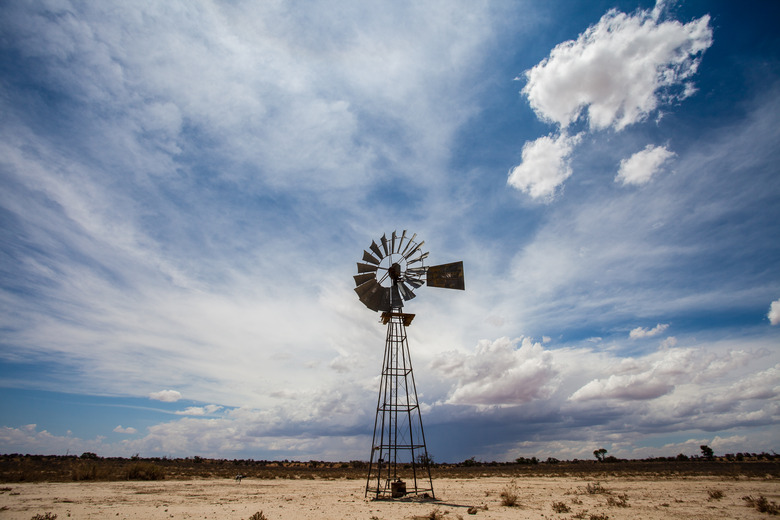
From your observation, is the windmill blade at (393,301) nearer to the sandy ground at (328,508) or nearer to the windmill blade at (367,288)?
the windmill blade at (367,288)

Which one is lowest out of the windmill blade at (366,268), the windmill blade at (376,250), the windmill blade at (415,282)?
the windmill blade at (415,282)

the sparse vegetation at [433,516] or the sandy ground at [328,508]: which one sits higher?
the sparse vegetation at [433,516]

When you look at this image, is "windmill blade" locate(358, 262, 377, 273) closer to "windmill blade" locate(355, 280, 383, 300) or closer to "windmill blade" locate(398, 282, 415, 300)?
"windmill blade" locate(355, 280, 383, 300)

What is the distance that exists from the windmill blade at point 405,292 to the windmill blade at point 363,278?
1.77 meters

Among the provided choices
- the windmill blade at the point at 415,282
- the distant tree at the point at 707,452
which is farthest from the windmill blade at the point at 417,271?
the distant tree at the point at 707,452

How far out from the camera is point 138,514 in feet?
51.5

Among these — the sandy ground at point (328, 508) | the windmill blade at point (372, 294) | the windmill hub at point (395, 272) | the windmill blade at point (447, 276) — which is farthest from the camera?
the windmill hub at point (395, 272)

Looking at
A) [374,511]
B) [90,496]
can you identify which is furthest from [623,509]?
[90,496]

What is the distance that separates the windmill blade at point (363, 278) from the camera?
23156 mm

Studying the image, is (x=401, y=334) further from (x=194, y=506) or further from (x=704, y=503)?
(x=704, y=503)

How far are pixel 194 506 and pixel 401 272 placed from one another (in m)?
16.2

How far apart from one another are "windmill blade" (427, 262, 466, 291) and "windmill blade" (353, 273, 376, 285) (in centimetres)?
355

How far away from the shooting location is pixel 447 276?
22375 mm

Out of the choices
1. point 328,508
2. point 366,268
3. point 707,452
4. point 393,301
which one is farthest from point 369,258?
point 707,452
